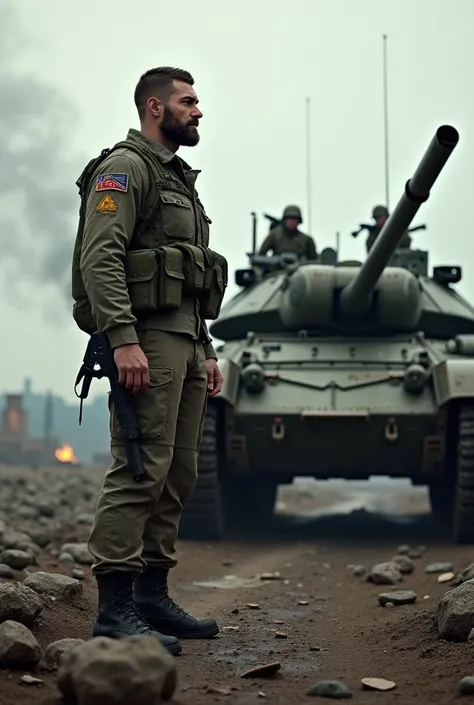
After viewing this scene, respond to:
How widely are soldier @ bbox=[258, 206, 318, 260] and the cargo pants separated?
285 inches

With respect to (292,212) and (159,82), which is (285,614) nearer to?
(159,82)

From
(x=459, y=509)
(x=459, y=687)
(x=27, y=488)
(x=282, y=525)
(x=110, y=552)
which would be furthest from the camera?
(x=27, y=488)

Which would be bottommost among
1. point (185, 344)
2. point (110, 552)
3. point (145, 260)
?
point (110, 552)

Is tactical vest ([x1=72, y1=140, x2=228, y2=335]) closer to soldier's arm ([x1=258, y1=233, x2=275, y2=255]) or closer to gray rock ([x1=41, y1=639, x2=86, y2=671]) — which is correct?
gray rock ([x1=41, y1=639, x2=86, y2=671])

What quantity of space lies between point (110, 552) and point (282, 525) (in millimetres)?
7865

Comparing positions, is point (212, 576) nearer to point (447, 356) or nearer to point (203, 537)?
point (203, 537)

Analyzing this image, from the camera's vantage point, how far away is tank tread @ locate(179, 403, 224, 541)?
8508 millimetres

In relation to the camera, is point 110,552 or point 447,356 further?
point 447,356

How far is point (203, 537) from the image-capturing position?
9180 millimetres

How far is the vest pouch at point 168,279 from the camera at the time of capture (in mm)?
4004

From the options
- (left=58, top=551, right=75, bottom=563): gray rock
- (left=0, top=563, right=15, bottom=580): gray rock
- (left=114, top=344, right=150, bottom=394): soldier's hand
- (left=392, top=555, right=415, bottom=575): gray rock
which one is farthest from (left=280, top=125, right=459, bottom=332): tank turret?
(left=114, top=344, right=150, bottom=394): soldier's hand

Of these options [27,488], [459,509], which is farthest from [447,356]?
[27,488]

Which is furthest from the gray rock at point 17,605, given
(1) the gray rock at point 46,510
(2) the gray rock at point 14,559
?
(1) the gray rock at point 46,510

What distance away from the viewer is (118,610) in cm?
385
